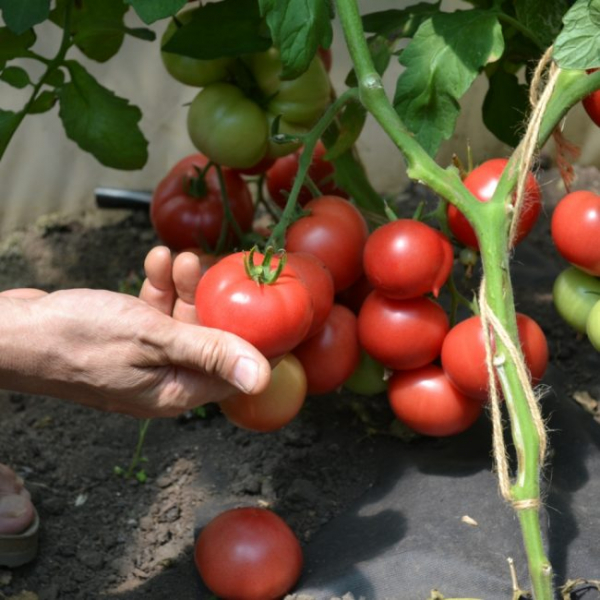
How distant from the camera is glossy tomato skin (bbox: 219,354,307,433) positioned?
1.20 metres

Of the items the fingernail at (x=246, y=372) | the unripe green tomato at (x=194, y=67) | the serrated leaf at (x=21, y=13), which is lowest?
the fingernail at (x=246, y=372)

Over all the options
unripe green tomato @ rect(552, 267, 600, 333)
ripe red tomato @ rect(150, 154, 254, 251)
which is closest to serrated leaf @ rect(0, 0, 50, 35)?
ripe red tomato @ rect(150, 154, 254, 251)

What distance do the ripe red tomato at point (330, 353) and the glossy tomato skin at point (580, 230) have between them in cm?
30

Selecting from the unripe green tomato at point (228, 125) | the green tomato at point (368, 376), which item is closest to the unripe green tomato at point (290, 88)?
the unripe green tomato at point (228, 125)

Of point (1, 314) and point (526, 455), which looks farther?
point (1, 314)

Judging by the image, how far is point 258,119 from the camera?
1423 millimetres

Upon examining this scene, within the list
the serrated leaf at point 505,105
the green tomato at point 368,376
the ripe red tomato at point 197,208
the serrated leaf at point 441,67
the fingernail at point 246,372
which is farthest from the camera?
the ripe red tomato at point 197,208

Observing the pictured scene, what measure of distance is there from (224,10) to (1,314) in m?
0.55

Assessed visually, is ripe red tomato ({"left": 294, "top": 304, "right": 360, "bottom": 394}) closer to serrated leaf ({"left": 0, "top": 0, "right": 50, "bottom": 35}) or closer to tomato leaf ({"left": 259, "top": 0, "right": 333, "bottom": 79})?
tomato leaf ({"left": 259, "top": 0, "right": 333, "bottom": 79})

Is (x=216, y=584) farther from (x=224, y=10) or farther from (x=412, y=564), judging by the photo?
(x=224, y=10)

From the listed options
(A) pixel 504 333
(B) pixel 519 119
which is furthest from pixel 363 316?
(B) pixel 519 119

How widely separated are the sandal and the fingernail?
0.48 m

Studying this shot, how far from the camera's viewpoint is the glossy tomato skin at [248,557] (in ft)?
3.92

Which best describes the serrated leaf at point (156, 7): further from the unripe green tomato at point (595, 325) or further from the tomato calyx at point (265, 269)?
the unripe green tomato at point (595, 325)
